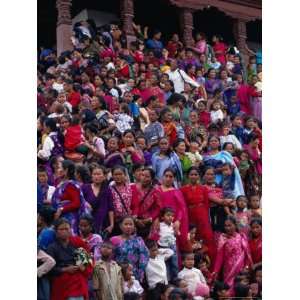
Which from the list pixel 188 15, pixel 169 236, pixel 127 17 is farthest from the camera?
pixel 188 15

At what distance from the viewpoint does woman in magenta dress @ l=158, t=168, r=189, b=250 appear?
903 centimetres

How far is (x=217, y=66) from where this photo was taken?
673 inches

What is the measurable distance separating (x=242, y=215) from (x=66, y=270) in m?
2.91

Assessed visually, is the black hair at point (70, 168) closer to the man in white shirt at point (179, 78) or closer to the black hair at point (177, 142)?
the black hair at point (177, 142)

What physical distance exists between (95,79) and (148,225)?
16.2 feet

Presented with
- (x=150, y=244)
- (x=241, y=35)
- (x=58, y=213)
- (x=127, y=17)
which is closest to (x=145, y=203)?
(x=150, y=244)

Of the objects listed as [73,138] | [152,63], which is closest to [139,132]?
[73,138]

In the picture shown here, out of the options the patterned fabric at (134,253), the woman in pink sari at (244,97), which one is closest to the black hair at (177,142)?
the patterned fabric at (134,253)

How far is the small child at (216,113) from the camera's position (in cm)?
1316

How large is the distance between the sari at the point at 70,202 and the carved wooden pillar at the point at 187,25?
1211cm

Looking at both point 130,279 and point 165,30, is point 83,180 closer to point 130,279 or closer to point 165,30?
point 130,279

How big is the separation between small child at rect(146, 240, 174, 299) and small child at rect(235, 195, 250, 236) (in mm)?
1315

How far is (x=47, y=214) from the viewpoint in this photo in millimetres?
8086

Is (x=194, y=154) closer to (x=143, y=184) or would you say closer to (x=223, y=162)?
(x=223, y=162)
